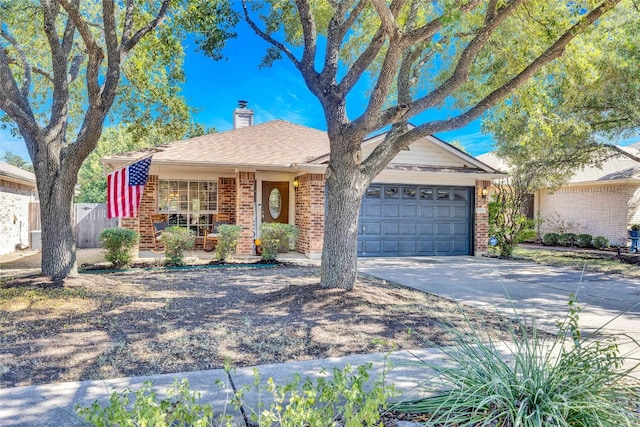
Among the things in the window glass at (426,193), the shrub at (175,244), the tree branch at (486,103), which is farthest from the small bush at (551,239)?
the shrub at (175,244)

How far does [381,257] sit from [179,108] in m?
7.26

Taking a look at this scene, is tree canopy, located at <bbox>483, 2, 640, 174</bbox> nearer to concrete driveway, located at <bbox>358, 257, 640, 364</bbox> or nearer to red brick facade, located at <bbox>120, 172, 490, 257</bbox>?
red brick facade, located at <bbox>120, 172, 490, 257</bbox>

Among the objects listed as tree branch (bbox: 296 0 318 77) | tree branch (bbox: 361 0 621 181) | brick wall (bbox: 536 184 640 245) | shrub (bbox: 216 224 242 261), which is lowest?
shrub (bbox: 216 224 242 261)

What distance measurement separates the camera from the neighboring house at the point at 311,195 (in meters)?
13.3

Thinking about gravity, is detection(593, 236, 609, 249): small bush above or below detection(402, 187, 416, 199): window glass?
below

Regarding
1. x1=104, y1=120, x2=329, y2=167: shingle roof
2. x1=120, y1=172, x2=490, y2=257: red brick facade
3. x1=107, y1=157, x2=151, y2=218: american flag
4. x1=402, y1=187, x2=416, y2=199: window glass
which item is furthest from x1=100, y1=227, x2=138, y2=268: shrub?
x1=402, y1=187, x2=416, y2=199: window glass

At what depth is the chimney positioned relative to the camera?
19078 millimetres

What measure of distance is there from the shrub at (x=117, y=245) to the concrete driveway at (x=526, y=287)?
573 cm

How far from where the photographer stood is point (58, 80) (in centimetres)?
802

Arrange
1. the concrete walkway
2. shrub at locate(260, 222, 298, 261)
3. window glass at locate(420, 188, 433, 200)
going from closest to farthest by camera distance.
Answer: the concrete walkway → shrub at locate(260, 222, 298, 261) → window glass at locate(420, 188, 433, 200)

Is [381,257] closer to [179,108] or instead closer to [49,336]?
[179,108]

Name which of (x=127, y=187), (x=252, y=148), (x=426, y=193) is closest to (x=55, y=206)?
(x=127, y=187)

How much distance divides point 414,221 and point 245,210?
5.39 metres

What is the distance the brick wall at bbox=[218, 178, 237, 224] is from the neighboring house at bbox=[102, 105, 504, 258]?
3 centimetres
